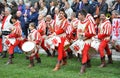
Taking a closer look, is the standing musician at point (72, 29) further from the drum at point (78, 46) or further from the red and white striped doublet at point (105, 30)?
the drum at point (78, 46)

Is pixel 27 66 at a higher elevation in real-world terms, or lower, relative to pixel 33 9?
lower

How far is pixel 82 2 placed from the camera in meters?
16.1

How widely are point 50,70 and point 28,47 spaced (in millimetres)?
1069

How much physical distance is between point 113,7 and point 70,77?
5.10 meters

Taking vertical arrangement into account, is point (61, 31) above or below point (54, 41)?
above

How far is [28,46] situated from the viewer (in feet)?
41.7

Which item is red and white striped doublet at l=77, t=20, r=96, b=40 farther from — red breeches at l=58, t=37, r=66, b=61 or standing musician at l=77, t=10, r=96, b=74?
red breeches at l=58, t=37, r=66, b=61

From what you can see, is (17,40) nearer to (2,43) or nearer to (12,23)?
(12,23)

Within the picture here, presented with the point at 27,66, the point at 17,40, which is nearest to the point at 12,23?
the point at 17,40

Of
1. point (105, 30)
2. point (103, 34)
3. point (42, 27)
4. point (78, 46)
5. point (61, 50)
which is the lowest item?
point (61, 50)

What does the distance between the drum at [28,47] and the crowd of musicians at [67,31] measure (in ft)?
0.44

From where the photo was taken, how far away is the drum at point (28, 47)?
1263 cm

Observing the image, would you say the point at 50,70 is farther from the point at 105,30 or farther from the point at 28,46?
the point at 105,30

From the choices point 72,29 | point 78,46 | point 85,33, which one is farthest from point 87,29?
point 72,29
